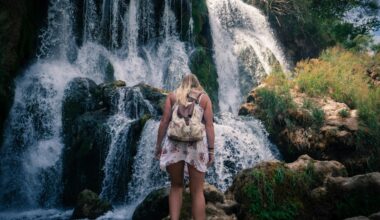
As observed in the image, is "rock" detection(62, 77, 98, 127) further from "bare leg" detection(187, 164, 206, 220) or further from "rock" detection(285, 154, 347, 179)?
"bare leg" detection(187, 164, 206, 220)

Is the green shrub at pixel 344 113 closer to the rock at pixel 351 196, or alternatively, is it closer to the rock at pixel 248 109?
the rock at pixel 248 109

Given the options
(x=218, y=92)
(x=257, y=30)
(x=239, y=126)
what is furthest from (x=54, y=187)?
(x=257, y=30)

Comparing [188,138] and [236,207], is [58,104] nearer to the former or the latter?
[236,207]

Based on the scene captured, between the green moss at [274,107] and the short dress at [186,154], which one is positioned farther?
the green moss at [274,107]

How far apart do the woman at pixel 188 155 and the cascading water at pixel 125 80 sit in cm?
407

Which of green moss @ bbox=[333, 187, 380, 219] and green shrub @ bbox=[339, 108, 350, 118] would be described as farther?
green shrub @ bbox=[339, 108, 350, 118]

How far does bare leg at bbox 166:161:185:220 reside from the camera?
4141mm

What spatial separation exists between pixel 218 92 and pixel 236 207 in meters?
10.8

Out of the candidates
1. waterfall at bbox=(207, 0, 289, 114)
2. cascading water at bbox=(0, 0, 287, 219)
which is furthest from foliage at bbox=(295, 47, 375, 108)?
waterfall at bbox=(207, 0, 289, 114)

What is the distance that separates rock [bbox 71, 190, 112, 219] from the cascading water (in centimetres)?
25

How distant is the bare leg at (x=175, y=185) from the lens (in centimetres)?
414

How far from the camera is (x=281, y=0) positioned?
21.7 m

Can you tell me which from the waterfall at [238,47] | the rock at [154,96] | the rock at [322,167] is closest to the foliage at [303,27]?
the waterfall at [238,47]

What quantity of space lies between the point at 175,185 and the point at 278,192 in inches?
87.2
